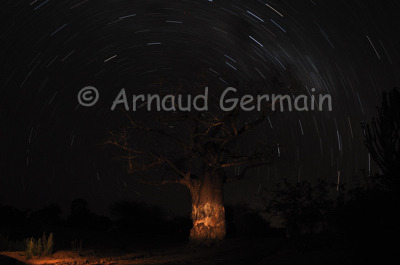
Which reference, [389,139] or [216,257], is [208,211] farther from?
[389,139]

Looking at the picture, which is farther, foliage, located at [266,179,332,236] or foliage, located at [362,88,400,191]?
foliage, located at [266,179,332,236]

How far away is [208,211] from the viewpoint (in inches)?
634

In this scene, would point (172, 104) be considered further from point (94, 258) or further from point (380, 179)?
point (380, 179)

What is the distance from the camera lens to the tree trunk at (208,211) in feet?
52.1

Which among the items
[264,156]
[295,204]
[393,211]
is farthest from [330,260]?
[295,204]

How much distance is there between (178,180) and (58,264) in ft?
22.8

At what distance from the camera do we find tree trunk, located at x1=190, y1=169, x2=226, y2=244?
1589 cm

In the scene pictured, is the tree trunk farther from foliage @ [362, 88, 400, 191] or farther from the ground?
foliage @ [362, 88, 400, 191]

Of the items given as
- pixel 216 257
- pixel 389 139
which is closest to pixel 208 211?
pixel 216 257

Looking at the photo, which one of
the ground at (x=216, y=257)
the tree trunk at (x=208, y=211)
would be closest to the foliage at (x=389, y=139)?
the ground at (x=216, y=257)

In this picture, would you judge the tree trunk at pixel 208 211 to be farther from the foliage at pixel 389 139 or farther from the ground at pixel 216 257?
the foliage at pixel 389 139

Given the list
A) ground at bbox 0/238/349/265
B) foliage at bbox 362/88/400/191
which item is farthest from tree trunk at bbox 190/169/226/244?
foliage at bbox 362/88/400/191

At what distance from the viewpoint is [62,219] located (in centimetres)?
3212

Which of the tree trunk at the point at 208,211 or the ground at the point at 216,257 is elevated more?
the tree trunk at the point at 208,211
